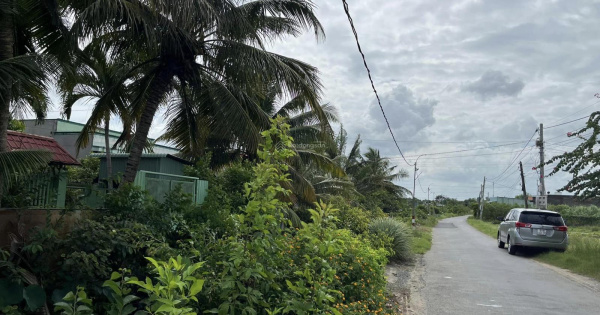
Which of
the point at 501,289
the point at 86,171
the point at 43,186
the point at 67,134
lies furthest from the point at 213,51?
the point at 67,134

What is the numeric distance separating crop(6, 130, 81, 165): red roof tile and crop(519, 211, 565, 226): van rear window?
48.9 feet

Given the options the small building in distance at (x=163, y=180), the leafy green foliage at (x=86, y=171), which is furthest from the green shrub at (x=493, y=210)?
the small building in distance at (x=163, y=180)

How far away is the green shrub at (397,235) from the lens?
634 inches

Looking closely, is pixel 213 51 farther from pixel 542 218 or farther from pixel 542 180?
pixel 542 180

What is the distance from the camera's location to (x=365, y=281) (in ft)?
27.0

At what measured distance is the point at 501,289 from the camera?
11164 millimetres

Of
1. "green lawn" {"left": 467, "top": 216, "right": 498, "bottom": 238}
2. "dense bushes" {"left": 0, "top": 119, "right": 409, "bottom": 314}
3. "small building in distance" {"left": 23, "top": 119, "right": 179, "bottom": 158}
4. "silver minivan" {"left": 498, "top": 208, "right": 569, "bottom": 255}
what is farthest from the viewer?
"green lawn" {"left": 467, "top": 216, "right": 498, "bottom": 238}

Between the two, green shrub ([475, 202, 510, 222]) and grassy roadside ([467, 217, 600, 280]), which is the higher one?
green shrub ([475, 202, 510, 222])

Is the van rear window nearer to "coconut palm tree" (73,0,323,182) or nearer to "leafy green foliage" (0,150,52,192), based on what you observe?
"coconut palm tree" (73,0,323,182)

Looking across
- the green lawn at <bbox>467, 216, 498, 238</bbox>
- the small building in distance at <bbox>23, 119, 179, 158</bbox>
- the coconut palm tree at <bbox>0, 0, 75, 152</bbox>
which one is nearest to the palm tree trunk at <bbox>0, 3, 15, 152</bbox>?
the coconut palm tree at <bbox>0, 0, 75, 152</bbox>

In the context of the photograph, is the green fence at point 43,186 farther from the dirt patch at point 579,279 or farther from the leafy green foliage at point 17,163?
the dirt patch at point 579,279

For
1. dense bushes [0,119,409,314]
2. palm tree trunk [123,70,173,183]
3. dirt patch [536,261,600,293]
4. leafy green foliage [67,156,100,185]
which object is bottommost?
dirt patch [536,261,600,293]

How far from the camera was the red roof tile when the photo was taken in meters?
10.9

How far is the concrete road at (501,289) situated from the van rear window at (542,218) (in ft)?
4.65
